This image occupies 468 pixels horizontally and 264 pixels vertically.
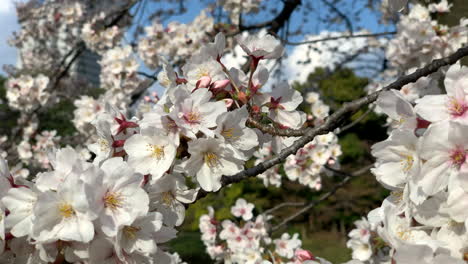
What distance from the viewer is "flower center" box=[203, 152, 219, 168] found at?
1.06 metres

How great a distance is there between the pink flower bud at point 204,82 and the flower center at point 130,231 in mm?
385

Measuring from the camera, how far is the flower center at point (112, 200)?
0.93 m

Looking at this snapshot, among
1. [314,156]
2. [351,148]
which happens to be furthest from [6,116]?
[351,148]

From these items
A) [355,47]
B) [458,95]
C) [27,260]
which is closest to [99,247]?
[27,260]

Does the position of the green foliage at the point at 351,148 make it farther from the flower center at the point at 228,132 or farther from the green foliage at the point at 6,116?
the flower center at the point at 228,132

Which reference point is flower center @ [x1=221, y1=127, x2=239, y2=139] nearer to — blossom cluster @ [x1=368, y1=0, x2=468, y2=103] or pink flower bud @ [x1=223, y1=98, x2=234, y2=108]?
pink flower bud @ [x1=223, y1=98, x2=234, y2=108]

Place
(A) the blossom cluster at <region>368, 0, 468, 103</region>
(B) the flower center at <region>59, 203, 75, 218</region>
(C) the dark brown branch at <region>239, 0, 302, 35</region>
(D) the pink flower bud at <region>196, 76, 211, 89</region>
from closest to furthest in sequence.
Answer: (B) the flower center at <region>59, 203, 75, 218</region>, (D) the pink flower bud at <region>196, 76, 211, 89</region>, (A) the blossom cluster at <region>368, 0, 468, 103</region>, (C) the dark brown branch at <region>239, 0, 302, 35</region>

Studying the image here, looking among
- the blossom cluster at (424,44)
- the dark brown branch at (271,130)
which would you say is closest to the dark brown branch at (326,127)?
the dark brown branch at (271,130)

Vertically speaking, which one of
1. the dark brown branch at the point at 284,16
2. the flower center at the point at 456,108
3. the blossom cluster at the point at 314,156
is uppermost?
the flower center at the point at 456,108

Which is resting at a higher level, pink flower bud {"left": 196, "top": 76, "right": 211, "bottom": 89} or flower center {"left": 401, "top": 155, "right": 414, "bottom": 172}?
pink flower bud {"left": 196, "top": 76, "right": 211, "bottom": 89}

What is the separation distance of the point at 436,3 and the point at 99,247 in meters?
3.04

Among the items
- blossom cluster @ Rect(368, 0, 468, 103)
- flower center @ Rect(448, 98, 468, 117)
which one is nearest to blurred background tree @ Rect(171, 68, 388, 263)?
blossom cluster @ Rect(368, 0, 468, 103)

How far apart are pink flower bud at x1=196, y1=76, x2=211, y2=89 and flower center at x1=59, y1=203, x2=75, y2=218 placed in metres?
0.43

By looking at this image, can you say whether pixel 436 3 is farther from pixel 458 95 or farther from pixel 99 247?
pixel 99 247
